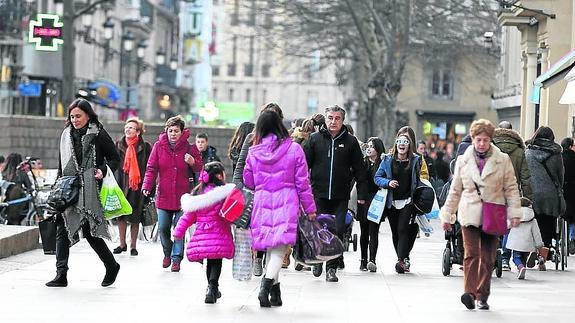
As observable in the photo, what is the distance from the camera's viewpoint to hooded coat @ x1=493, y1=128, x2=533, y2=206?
655 inches

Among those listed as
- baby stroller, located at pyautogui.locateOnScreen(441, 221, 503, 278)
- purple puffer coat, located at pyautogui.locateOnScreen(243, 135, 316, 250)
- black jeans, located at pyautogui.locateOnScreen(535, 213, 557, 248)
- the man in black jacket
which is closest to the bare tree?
black jeans, located at pyautogui.locateOnScreen(535, 213, 557, 248)

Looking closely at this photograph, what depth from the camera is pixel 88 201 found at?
14.3 metres

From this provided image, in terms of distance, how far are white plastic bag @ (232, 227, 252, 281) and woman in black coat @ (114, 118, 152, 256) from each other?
239 inches

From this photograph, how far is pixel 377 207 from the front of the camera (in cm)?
1731

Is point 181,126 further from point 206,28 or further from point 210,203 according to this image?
point 206,28

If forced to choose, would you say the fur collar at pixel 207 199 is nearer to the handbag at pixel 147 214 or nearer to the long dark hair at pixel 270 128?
the long dark hair at pixel 270 128

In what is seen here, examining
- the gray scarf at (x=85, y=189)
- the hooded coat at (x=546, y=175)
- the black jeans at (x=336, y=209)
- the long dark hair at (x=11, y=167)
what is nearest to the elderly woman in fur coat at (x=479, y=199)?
the black jeans at (x=336, y=209)

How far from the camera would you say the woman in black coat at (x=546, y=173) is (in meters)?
18.0

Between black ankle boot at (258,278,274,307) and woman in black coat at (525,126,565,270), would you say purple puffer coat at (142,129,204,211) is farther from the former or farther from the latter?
black ankle boot at (258,278,274,307)

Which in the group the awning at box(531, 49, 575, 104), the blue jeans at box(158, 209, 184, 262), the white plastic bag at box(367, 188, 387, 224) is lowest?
Answer: the blue jeans at box(158, 209, 184, 262)

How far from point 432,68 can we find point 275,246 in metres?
69.7

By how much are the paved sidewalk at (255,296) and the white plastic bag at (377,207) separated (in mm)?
655

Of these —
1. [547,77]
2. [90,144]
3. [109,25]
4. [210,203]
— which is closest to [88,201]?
[90,144]

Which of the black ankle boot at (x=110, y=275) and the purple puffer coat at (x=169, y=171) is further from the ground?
the purple puffer coat at (x=169, y=171)
